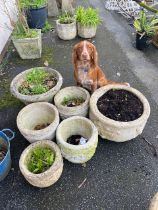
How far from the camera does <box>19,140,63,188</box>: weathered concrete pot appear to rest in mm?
2699

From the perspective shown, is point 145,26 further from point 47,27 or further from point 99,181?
point 99,181

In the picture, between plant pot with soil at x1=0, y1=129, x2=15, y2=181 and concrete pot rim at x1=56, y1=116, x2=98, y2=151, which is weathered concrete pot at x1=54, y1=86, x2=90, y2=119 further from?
plant pot with soil at x1=0, y1=129, x2=15, y2=181

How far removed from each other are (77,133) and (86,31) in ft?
10.5

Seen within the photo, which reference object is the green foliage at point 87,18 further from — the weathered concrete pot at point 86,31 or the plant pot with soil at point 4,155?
the plant pot with soil at point 4,155

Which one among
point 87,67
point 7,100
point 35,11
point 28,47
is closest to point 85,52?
point 87,67

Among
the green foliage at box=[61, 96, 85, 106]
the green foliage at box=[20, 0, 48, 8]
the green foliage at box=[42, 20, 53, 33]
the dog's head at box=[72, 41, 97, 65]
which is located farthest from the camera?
the green foliage at box=[42, 20, 53, 33]

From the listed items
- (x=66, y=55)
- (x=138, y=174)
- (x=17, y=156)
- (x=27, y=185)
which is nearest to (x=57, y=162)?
(x=27, y=185)

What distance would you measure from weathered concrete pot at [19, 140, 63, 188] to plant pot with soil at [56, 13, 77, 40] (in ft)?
11.5

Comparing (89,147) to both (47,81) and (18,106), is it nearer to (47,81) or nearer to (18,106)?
(47,81)

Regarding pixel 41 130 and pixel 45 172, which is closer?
pixel 45 172

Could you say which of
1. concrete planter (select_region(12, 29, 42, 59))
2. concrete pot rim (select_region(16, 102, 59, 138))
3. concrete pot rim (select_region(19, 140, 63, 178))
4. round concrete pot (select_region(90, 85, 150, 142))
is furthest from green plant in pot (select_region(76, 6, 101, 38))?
concrete pot rim (select_region(19, 140, 63, 178))

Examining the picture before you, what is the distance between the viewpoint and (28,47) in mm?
5094

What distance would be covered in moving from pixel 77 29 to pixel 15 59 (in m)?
1.73

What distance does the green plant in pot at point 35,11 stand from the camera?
5949 mm
